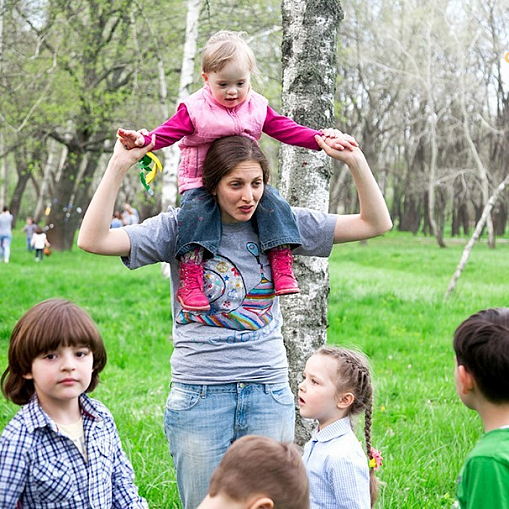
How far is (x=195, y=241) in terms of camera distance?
2896 millimetres

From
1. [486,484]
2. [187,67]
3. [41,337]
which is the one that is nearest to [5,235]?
[187,67]

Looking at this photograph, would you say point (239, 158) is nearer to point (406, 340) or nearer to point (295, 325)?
point (295, 325)

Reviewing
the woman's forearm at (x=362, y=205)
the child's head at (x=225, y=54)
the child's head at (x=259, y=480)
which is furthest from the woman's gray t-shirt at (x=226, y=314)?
the child's head at (x=259, y=480)

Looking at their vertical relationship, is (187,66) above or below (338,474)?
above

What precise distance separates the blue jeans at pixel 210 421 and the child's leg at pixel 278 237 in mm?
405

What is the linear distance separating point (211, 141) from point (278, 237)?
0.45m

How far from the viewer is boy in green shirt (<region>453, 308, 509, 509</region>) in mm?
2178

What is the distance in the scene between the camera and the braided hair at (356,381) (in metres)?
3.22

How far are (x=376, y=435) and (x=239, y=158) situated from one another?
3647mm

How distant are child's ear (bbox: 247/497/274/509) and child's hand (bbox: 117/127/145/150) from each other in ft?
4.76

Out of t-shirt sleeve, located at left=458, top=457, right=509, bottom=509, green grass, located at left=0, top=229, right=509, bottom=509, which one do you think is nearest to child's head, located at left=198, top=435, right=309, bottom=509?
t-shirt sleeve, located at left=458, top=457, right=509, bottom=509

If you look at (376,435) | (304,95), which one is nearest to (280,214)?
(304,95)

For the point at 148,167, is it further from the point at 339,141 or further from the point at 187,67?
the point at 187,67

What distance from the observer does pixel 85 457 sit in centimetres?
252
